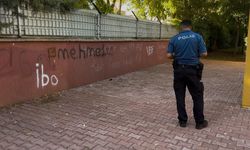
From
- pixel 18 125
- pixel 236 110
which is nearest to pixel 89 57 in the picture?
pixel 18 125

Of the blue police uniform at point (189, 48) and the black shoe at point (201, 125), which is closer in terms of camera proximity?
the blue police uniform at point (189, 48)

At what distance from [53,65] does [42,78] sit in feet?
1.56

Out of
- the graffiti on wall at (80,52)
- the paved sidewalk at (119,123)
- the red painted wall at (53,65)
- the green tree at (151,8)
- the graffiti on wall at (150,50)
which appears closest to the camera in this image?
the paved sidewalk at (119,123)

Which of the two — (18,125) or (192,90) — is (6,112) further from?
(192,90)

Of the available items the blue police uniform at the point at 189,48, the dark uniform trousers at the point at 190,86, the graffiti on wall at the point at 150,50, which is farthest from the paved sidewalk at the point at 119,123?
the graffiti on wall at the point at 150,50

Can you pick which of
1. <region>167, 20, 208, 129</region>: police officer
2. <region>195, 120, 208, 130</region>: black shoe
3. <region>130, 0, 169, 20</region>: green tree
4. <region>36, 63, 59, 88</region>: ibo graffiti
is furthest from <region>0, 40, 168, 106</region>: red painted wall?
<region>130, 0, 169, 20</region>: green tree

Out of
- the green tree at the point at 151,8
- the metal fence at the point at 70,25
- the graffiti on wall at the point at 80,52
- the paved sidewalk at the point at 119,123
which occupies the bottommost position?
the paved sidewalk at the point at 119,123

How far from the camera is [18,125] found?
452 cm

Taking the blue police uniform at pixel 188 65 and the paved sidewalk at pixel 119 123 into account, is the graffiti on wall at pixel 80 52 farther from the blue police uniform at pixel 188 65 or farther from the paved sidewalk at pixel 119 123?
the blue police uniform at pixel 188 65

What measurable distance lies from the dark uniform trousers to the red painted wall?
338cm

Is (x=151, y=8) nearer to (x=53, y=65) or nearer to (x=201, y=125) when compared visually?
(x=53, y=65)

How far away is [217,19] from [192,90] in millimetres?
15792

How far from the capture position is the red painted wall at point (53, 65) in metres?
5.56

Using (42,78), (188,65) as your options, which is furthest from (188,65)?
(42,78)
